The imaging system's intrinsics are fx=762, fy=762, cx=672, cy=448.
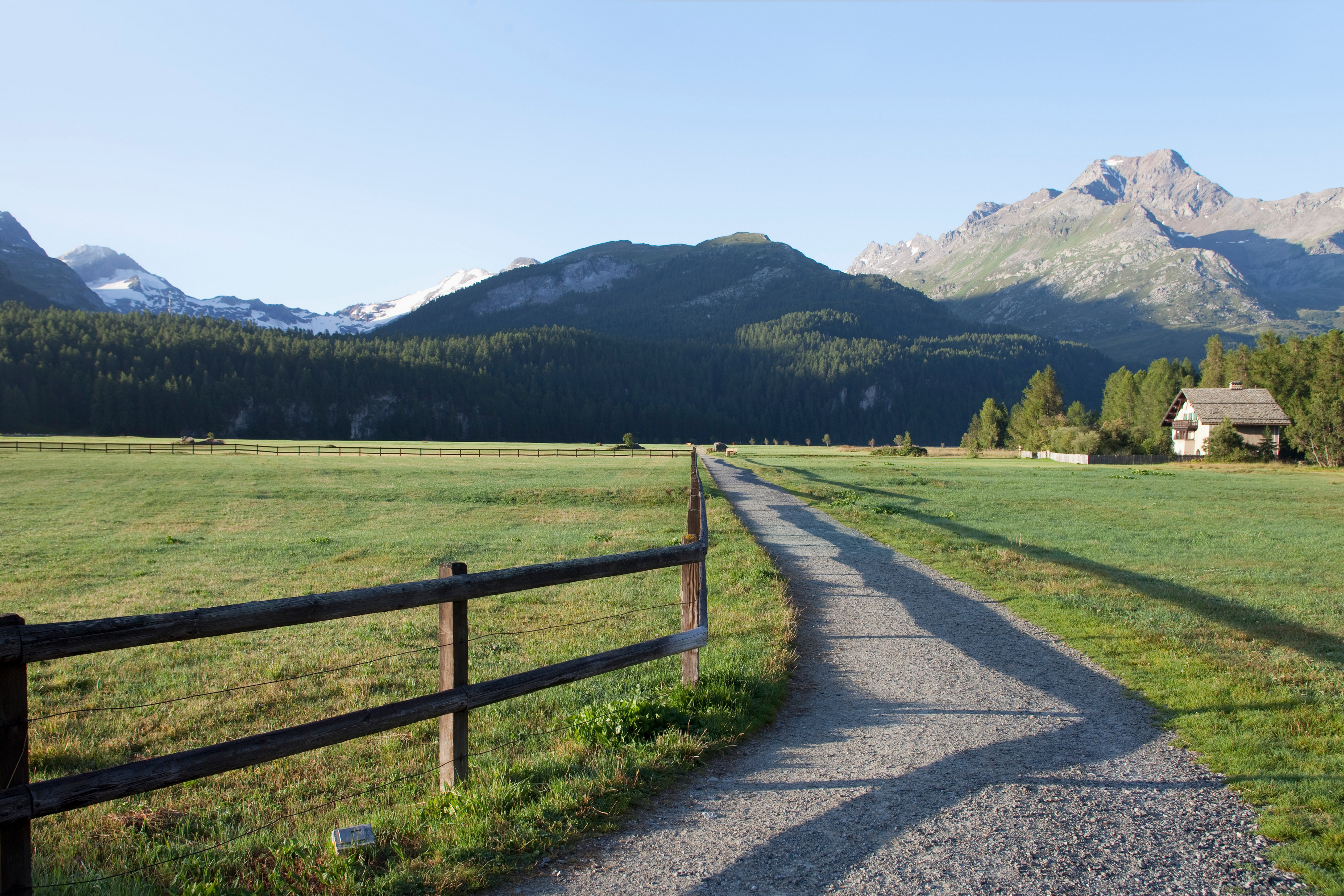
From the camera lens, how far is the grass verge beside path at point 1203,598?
541 cm

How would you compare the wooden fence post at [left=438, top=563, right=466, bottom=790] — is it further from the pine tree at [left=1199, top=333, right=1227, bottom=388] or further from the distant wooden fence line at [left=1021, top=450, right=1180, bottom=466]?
the pine tree at [left=1199, top=333, right=1227, bottom=388]

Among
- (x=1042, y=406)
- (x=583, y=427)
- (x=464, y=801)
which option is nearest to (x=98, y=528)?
(x=464, y=801)

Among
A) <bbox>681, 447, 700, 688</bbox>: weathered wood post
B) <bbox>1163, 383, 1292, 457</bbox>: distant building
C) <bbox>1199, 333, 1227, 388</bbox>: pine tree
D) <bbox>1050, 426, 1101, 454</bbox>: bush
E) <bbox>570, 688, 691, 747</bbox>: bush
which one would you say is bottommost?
<bbox>570, 688, 691, 747</bbox>: bush

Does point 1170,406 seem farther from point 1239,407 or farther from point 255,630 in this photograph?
point 255,630

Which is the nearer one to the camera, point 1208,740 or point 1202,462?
point 1208,740

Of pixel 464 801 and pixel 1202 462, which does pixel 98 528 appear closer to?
pixel 464 801

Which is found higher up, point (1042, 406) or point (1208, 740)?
point (1042, 406)

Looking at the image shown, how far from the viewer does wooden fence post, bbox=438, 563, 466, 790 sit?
486cm

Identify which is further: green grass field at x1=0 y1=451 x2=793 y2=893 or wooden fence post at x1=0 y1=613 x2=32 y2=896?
green grass field at x1=0 y1=451 x2=793 y2=893

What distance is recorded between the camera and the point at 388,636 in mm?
10562

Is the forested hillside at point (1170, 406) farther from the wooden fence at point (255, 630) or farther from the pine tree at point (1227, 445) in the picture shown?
the wooden fence at point (255, 630)

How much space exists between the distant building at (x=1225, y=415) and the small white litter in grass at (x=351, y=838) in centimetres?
8851

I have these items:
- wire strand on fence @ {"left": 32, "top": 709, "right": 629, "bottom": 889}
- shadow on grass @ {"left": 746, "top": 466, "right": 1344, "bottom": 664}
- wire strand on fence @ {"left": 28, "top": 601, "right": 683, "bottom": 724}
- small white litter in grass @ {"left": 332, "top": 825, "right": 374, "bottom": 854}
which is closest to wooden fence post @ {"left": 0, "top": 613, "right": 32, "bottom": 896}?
wire strand on fence @ {"left": 32, "top": 709, "right": 629, "bottom": 889}

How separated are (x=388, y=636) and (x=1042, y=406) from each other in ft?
361
